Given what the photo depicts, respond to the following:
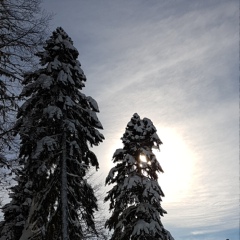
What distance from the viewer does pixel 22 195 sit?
18297 mm

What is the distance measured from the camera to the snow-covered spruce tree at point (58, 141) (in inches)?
456

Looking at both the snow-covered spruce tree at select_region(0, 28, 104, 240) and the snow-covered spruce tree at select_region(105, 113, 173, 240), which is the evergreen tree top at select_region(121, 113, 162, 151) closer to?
the snow-covered spruce tree at select_region(105, 113, 173, 240)

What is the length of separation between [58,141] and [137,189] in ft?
23.1

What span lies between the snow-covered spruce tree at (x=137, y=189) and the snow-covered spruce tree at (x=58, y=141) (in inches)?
170

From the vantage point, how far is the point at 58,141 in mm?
12203

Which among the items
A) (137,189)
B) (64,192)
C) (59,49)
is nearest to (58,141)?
(64,192)

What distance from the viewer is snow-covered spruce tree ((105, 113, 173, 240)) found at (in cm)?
1614

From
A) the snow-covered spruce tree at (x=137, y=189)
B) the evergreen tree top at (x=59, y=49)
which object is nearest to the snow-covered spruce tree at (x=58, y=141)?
the evergreen tree top at (x=59, y=49)

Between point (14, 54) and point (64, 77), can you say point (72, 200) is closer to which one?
point (64, 77)

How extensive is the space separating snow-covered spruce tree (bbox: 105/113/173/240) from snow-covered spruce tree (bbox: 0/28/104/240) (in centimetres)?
431

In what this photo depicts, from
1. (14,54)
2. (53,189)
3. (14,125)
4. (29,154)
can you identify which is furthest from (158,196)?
(14,54)

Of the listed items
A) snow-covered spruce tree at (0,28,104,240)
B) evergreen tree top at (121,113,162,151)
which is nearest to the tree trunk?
snow-covered spruce tree at (0,28,104,240)

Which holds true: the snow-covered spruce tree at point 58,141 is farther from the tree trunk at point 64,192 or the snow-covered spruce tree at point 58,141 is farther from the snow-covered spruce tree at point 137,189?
the snow-covered spruce tree at point 137,189

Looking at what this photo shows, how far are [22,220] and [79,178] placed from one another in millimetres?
7604
